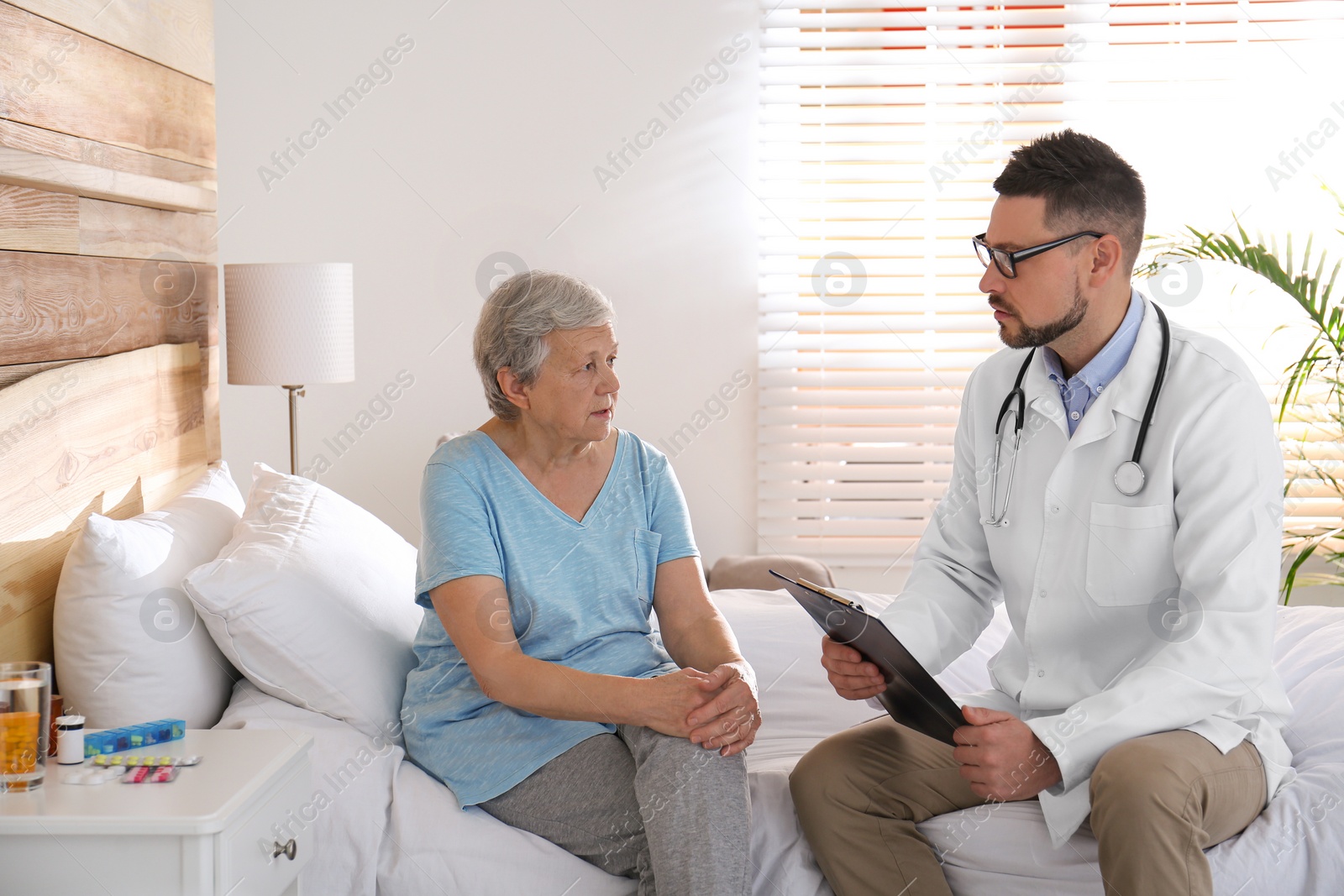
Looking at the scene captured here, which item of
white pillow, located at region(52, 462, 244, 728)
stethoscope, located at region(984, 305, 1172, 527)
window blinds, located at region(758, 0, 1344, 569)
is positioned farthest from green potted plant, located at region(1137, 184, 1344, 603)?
white pillow, located at region(52, 462, 244, 728)

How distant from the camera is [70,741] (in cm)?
141

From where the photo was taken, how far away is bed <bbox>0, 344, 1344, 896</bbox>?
1.54m

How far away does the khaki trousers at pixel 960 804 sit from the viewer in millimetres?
1366

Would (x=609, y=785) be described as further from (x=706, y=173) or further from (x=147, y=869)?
(x=706, y=173)

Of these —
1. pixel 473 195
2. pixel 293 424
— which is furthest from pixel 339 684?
pixel 473 195

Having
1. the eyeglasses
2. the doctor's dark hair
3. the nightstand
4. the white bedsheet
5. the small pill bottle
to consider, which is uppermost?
the doctor's dark hair

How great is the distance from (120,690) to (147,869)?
0.42m

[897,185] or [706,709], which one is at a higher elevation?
[897,185]

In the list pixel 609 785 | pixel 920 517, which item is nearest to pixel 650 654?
pixel 609 785

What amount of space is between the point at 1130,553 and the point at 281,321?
6.90ft

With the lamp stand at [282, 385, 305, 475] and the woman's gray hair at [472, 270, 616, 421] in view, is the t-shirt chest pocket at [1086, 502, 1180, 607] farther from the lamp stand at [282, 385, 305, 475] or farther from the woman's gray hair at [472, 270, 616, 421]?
the lamp stand at [282, 385, 305, 475]

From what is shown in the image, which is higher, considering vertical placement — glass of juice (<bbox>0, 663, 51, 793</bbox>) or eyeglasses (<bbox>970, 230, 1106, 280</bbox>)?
eyeglasses (<bbox>970, 230, 1106, 280</bbox>)

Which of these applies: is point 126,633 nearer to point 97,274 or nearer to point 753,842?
point 97,274

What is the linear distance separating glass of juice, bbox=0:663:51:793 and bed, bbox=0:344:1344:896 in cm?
24
